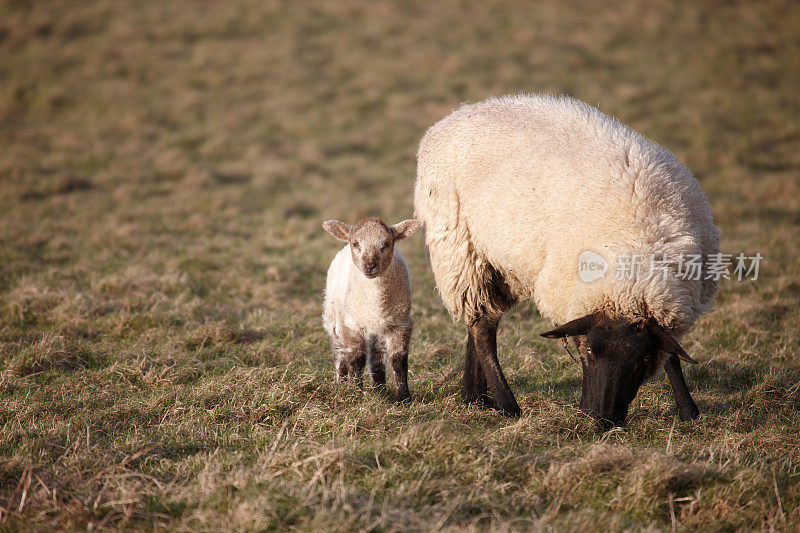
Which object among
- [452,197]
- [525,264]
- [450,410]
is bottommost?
[450,410]

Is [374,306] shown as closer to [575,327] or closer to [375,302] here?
[375,302]

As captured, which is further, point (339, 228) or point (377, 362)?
point (377, 362)

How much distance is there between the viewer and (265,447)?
151 inches

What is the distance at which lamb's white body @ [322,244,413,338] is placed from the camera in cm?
486

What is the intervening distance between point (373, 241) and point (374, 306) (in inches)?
19.3

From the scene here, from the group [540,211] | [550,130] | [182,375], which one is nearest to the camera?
[540,211]

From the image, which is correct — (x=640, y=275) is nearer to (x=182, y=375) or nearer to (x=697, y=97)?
(x=182, y=375)

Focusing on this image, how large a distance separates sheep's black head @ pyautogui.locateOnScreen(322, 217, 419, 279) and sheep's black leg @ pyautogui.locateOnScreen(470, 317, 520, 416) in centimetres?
85

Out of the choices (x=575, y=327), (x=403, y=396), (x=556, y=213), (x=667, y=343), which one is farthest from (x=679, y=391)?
(x=403, y=396)

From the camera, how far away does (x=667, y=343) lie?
3896 millimetres

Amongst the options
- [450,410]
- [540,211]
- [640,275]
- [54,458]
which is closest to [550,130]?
[540,211]

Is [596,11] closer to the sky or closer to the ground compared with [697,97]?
closer to the sky

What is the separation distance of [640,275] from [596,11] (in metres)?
19.3

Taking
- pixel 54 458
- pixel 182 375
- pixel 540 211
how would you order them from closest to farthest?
pixel 54 458 < pixel 540 211 < pixel 182 375
